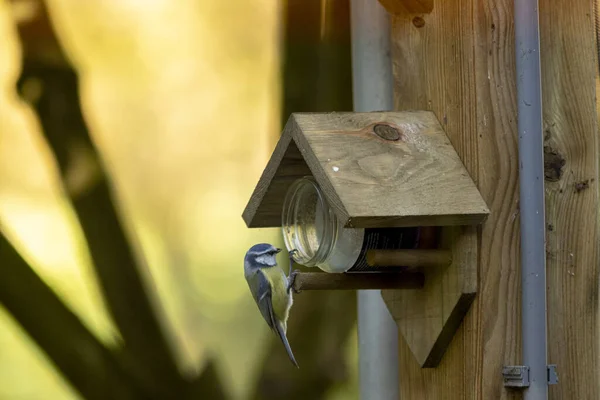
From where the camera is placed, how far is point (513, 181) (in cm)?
158

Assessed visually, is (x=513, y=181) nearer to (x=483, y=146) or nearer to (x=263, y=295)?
(x=483, y=146)

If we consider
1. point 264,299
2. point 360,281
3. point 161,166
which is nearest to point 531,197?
point 360,281

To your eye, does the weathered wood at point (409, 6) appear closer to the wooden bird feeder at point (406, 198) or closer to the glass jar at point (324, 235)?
the wooden bird feeder at point (406, 198)

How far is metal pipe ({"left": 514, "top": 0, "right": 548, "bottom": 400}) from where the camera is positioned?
1.48 metres

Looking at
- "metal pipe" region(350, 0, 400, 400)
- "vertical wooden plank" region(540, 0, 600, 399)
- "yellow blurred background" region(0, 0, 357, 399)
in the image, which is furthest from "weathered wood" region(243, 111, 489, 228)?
"yellow blurred background" region(0, 0, 357, 399)

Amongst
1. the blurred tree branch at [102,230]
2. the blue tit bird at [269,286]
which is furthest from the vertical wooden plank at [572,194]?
the blurred tree branch at [102,230]

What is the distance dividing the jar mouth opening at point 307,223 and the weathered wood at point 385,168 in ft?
0.23

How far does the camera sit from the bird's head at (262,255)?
2.33 meters

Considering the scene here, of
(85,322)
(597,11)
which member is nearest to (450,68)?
(597,11)

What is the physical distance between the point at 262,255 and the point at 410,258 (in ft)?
2.61

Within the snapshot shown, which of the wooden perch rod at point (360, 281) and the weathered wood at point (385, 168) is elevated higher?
the weathered wood at point (385, 168)

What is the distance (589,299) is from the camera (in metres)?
1.55

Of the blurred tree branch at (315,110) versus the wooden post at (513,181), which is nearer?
the wooden post at (513,181)

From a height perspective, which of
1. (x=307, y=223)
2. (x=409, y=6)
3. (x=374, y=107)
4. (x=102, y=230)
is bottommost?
(x=102, y=230)
